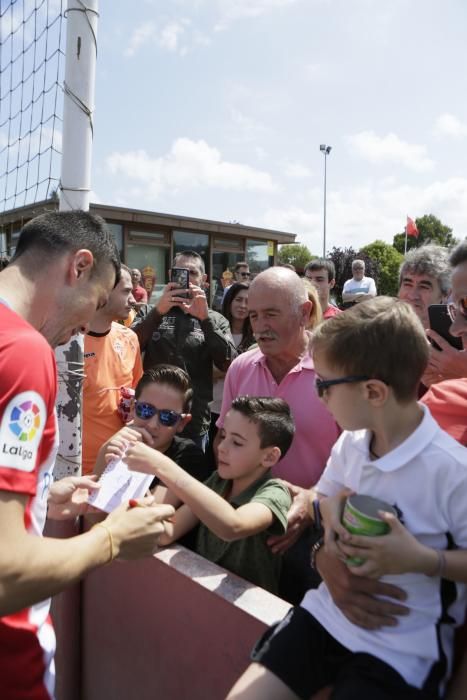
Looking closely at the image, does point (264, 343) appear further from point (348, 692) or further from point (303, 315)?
point (348, 692)

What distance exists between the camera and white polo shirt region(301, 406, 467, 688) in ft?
4.30

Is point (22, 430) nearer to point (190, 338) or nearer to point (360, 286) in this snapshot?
point (190, 338)

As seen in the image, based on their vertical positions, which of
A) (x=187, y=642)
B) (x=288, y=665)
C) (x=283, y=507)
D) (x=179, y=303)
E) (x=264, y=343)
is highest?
(x=179, y=303)

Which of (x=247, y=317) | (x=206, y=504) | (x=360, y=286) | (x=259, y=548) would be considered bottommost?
(x=259, y=548)

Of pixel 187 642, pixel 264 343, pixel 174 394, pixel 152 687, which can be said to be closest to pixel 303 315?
pixel 264 343

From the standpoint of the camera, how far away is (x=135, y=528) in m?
1.63

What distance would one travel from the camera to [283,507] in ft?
6.73

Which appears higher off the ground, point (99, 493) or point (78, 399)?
point (78, 399)

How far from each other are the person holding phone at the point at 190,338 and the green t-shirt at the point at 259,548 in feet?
5.34

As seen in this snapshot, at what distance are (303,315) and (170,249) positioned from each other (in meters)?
13.4

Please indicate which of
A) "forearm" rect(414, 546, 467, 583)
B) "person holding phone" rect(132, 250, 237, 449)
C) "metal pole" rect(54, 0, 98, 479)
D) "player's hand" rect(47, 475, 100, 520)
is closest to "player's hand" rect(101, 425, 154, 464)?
"player's hand" rect(47, 475, 100, 520)

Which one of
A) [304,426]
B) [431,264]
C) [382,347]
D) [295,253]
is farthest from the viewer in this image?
[295,253]

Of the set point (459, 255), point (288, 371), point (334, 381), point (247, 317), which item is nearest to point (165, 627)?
point (334, 381)

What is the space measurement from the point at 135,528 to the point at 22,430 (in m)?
0.56
